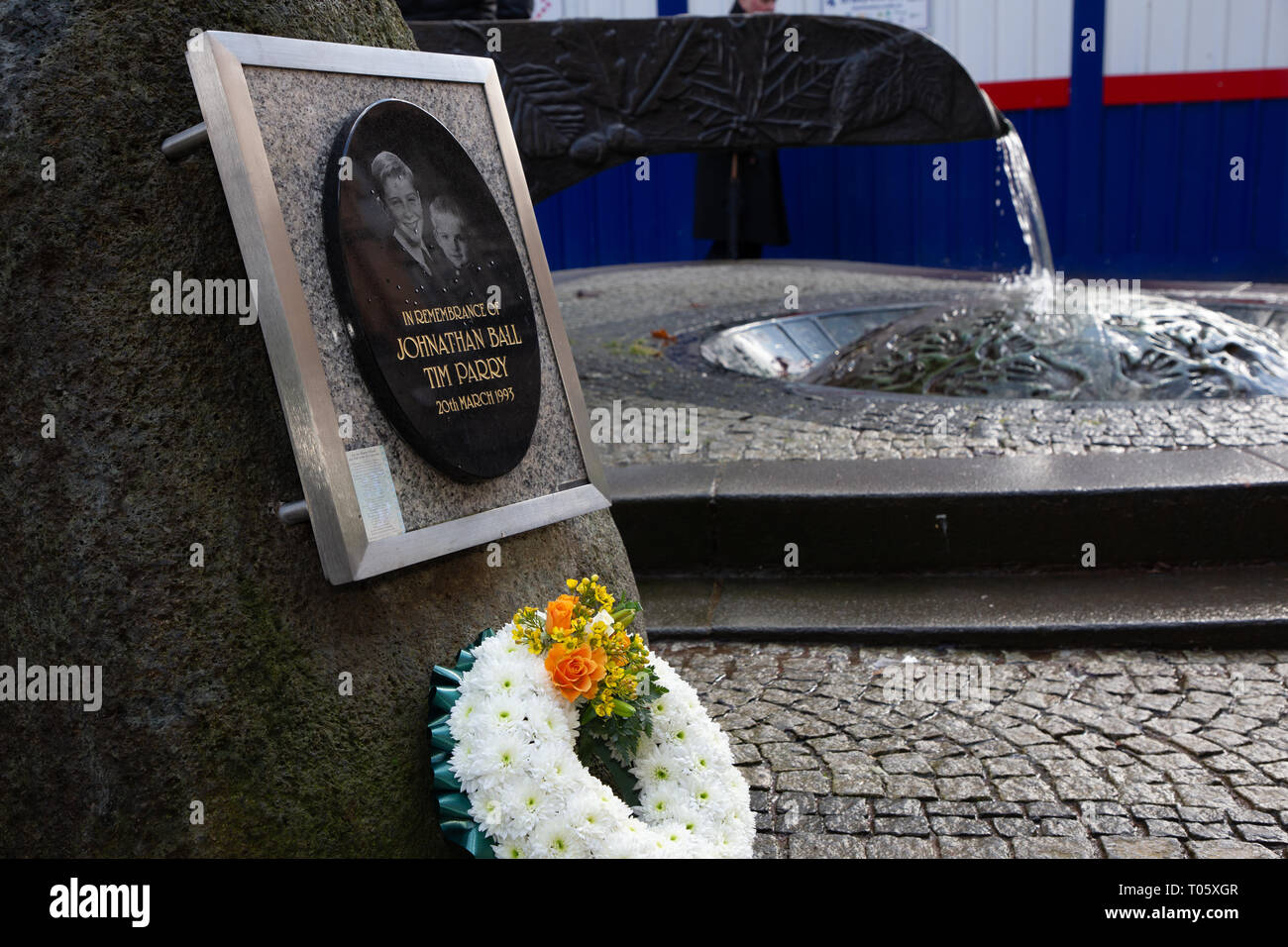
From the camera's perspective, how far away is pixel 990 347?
16.9ft

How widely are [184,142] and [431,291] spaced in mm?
399

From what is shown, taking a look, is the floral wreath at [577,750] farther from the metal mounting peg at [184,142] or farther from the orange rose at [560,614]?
the metal mounting peg at [184,142]

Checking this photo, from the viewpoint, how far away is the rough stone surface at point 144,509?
63.7 inches

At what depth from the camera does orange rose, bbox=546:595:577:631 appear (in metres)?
1.76

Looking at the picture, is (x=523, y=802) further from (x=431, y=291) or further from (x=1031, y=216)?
(x=1031, y=216)

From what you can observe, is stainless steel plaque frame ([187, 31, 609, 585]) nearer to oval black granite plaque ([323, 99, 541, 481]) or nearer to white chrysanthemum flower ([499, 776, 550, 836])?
oval black granite plaque ([323, 99, 541, 481])

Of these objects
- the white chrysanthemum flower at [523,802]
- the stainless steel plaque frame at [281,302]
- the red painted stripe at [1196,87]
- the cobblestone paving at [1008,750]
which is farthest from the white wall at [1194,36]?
the white chrysanthemum flower at [523,802]

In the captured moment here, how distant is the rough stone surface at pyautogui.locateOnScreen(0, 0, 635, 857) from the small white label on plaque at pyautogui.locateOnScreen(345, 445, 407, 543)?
3.7 inches

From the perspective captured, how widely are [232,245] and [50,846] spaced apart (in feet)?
2.87

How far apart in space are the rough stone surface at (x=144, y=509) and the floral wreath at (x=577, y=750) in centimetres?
16

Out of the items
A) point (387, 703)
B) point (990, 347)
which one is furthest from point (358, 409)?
point (990, 347)

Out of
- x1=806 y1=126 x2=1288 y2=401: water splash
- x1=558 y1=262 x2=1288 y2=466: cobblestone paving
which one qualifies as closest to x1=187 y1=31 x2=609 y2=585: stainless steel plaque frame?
x1=558 y1=262 x2=1288 y2=466: cobblestone paving

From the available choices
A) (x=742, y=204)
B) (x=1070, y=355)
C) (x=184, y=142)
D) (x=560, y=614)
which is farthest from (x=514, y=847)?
(x=742, y=204)

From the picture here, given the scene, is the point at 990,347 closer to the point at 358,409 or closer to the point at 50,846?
the point at 358,409
